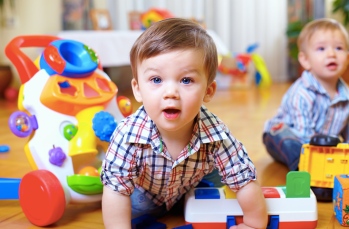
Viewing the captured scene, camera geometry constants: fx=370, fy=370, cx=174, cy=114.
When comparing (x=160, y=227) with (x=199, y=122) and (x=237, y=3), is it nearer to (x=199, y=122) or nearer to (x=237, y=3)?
(x=199, y=122)

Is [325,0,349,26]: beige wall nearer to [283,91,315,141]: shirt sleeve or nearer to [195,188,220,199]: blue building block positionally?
[283,91,315,141]: shirt sleeve

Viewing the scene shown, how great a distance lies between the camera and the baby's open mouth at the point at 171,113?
2.09 ft

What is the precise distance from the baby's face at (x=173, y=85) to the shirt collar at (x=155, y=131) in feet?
0.21

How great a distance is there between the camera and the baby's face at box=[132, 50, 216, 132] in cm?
63

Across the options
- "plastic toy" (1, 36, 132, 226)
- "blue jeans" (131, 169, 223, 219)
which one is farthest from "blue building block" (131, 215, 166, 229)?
"plastic toy" (1, 36, 132, 226)

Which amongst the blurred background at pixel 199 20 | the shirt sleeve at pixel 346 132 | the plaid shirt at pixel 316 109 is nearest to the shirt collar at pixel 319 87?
the plaid shirt at pixel 316 109

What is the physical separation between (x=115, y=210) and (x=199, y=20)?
2991 millimetres

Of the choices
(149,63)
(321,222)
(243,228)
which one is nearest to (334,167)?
(321,222)

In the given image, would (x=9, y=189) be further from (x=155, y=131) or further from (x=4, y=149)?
(x=4, y=149)

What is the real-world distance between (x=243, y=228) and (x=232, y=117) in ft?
4.40

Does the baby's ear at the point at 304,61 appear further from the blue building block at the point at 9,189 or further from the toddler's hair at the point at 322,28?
the blue building block at the point at 9,189

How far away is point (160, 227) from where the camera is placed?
0.78m

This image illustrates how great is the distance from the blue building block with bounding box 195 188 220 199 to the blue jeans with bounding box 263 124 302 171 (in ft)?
1.24

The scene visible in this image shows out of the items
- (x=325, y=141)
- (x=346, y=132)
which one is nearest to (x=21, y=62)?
(x=325, y=141)
